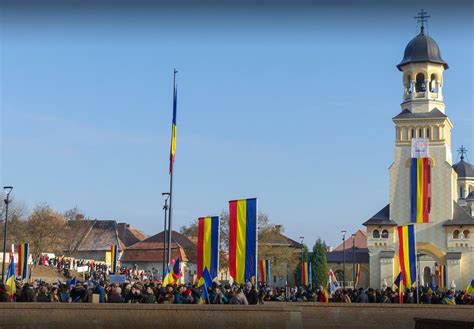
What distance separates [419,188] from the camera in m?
89.9

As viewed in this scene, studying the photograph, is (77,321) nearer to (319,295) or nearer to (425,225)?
(319,295)

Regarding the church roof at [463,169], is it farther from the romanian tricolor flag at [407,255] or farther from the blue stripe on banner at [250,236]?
the blue stripe on banner at [250,236]

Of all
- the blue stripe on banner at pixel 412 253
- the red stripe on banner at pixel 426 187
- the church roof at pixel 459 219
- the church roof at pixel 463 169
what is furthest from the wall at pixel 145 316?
the church roof at pixel 463 169

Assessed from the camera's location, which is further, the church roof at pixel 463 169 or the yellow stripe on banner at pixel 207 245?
the church roof at pixel 463 169

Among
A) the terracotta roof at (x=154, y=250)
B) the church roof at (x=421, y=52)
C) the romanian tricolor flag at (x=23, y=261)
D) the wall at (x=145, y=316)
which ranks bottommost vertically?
the wall at (x=145, y=316)

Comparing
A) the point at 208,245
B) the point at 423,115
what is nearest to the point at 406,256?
the point at 208,245

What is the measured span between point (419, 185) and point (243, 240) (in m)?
61.9

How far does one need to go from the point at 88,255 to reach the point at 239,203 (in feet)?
265

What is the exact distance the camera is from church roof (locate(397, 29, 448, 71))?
95.1 meters

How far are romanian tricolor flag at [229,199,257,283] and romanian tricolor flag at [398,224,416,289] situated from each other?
1070 centimetres

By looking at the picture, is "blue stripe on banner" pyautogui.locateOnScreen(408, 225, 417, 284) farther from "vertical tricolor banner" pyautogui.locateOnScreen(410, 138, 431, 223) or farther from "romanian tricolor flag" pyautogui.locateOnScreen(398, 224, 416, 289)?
"vertical tricolor banner" pyautogui.locateOnScreen(410, 138, 431, 223)

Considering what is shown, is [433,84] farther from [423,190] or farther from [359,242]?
[359,242]

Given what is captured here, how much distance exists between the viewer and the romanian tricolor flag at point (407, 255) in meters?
38.7

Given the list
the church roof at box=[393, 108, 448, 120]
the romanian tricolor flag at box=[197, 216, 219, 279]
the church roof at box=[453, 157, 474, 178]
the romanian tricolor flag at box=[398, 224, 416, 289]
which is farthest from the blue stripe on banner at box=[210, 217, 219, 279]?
the church roof at box=[453, 157, 474, 178]
